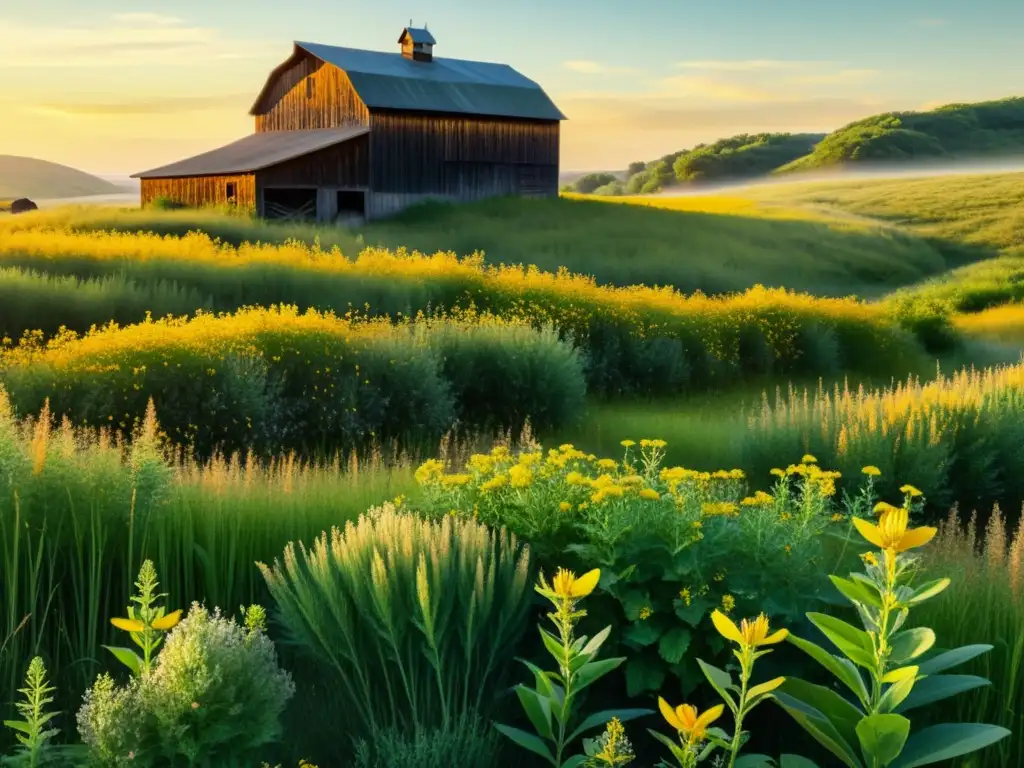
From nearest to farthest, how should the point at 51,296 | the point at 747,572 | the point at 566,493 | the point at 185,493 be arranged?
the point at 747,572
the point at 566,493
the point at 185,493
the point at 51,296

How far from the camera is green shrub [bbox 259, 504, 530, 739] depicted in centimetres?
486

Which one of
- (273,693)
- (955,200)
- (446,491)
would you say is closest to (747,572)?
(446,491)

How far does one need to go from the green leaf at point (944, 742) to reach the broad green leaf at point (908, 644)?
36 cm

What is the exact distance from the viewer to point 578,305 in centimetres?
1748

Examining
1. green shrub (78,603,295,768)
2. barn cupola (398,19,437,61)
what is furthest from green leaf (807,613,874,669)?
barn cupola (398,19,437,61)

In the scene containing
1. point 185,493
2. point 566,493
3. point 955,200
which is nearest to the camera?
point 566,493

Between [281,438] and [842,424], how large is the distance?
18.9 feet

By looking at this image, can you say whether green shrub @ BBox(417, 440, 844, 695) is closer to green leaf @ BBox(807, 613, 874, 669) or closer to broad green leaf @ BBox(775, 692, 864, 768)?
broad green leaf @ BBox(775, 692, 864, 768)

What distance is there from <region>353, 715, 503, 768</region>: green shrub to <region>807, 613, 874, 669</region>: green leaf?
157cm

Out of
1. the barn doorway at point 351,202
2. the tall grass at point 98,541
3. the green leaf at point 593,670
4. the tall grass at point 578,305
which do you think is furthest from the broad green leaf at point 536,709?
the barn doorway at point 351,202

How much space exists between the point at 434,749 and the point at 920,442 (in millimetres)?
7151

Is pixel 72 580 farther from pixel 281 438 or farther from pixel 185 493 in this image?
pixel 281 438

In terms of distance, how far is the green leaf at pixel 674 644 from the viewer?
488 centimetres

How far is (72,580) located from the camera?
6.11 meters
